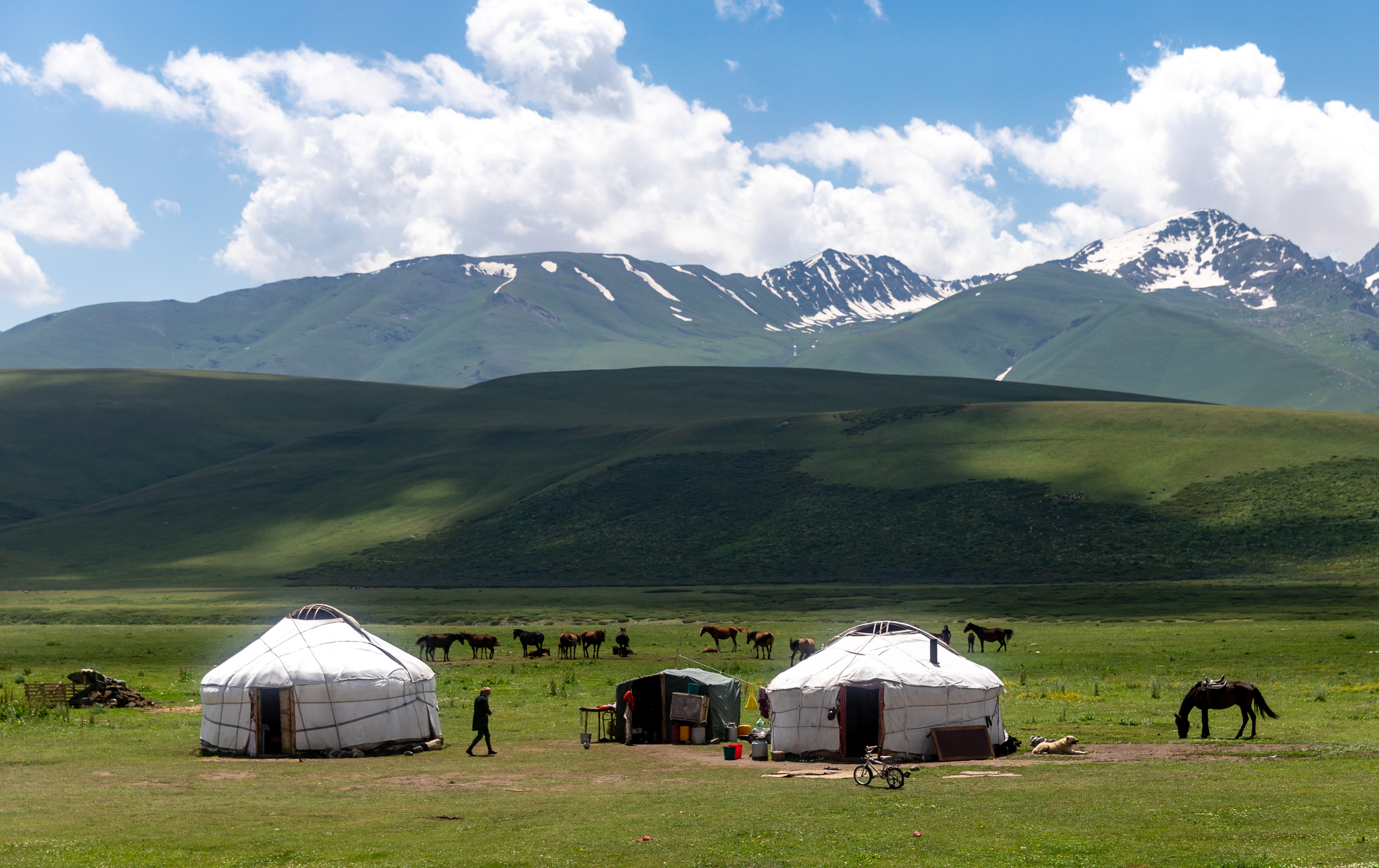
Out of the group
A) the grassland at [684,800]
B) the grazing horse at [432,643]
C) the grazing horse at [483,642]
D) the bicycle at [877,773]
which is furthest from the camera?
the grazing horse at [483,642]

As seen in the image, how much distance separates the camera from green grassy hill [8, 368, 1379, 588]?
3858 inches

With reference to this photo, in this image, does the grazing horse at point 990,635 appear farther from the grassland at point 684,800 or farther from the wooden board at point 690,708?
the wooden board at point 690,708

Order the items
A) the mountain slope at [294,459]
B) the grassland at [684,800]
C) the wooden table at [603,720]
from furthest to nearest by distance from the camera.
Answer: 1. the mountain slope at [294,459]
2. the wooden table at [603,720]
3. the grassland at [684,800]

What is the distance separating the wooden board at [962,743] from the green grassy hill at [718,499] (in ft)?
227

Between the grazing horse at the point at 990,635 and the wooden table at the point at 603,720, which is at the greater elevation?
the grazing horse at the point at 990,635

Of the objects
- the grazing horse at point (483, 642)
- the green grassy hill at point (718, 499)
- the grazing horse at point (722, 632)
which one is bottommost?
the grazing horse at point (483, 642)

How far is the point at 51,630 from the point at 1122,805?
63.7 m

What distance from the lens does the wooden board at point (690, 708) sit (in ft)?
98.8

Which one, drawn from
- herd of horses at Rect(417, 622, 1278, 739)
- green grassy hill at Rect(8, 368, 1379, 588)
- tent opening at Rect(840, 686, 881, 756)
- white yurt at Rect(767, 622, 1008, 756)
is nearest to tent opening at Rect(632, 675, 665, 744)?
white yurt at Rect(767, 622, 1008, 756)

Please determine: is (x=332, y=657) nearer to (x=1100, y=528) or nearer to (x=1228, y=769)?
(x=1228, y=769)

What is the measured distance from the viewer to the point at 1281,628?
56.1 m

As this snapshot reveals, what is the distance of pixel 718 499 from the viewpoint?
119938 mm

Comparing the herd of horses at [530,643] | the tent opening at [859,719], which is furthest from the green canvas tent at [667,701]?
the herd of horses at [530,643]

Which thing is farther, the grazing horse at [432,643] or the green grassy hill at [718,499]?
the green grassy hill at [718,499]
